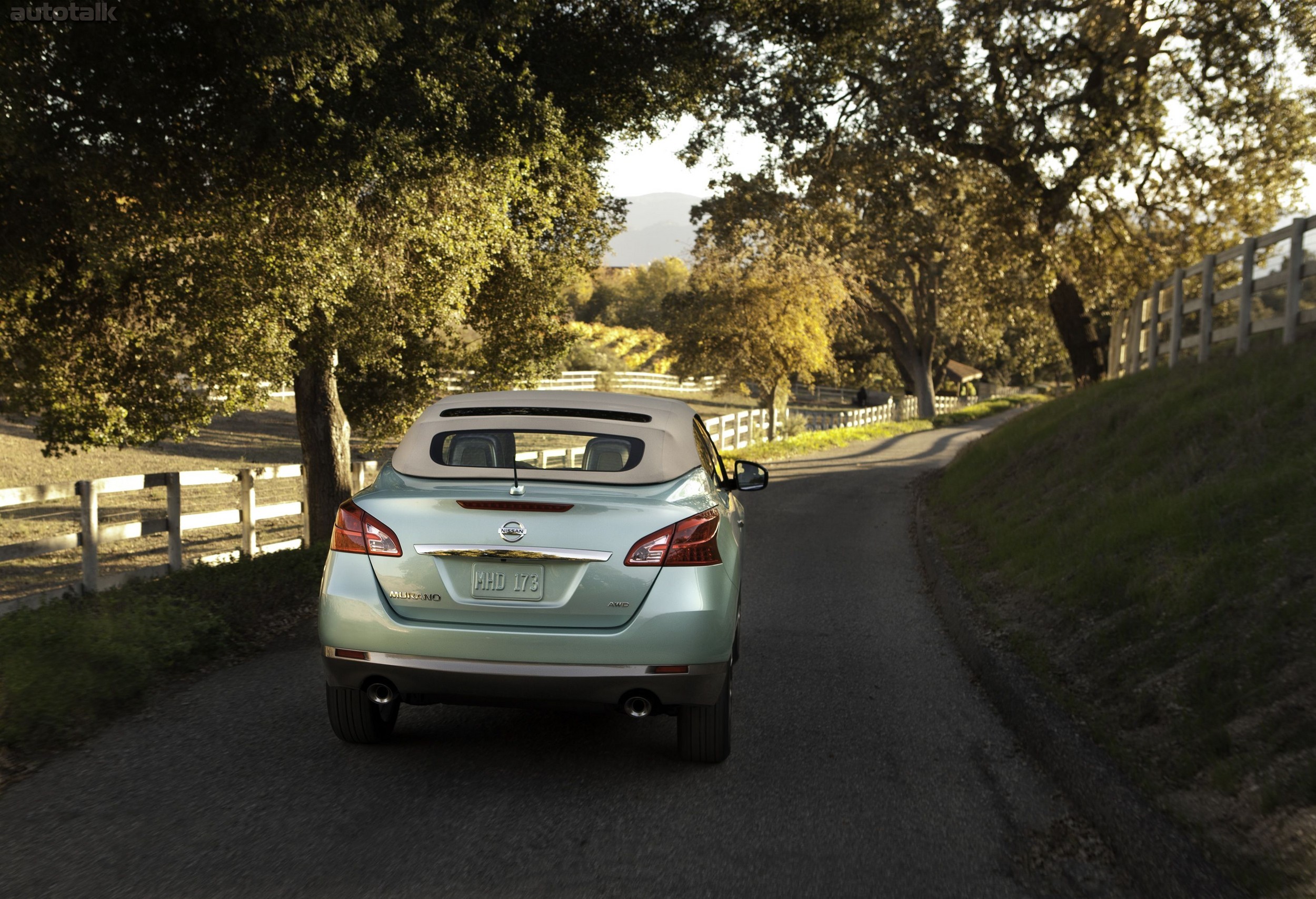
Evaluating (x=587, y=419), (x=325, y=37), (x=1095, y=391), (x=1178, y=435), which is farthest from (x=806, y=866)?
(x=1095, y=391)

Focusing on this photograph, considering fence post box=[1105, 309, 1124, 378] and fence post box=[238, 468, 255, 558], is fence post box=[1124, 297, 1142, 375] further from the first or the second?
fence post box=[238, 468, 255, 558]

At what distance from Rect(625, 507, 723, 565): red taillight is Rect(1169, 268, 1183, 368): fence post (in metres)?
13.3

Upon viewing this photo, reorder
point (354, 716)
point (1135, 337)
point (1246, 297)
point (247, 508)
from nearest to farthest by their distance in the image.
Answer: point (354, 716), point (247, 508), point (1246, 297), point (1135, 337)

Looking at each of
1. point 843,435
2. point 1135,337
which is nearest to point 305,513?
point 1135,337

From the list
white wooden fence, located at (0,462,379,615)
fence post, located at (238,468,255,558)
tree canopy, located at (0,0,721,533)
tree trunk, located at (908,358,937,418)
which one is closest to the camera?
white wooden fence, located at (0,462,379,615)

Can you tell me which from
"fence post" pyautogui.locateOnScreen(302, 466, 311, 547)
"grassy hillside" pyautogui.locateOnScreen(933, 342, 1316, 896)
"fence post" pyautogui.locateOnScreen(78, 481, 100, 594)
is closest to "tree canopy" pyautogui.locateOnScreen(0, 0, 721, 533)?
"fence post" pyautogui.locateOnScreen(78, 481, 100, 594)

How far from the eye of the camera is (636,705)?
4723 mm

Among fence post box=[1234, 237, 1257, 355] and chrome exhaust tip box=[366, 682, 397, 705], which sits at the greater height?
fence post box=[1234, 237, 1257, 355]

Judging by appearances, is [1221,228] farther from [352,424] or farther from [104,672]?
[104,672]

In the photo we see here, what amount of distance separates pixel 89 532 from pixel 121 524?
840 mm

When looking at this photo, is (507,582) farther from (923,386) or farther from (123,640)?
Result: (923,386)

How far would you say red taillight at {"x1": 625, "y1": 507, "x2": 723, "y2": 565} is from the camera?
4.73 m

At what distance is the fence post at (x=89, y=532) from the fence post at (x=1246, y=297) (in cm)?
1241

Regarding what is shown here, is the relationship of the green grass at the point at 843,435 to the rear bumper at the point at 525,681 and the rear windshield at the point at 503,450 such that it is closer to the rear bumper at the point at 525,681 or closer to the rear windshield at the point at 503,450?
the rear windshield at the point at 503,450
